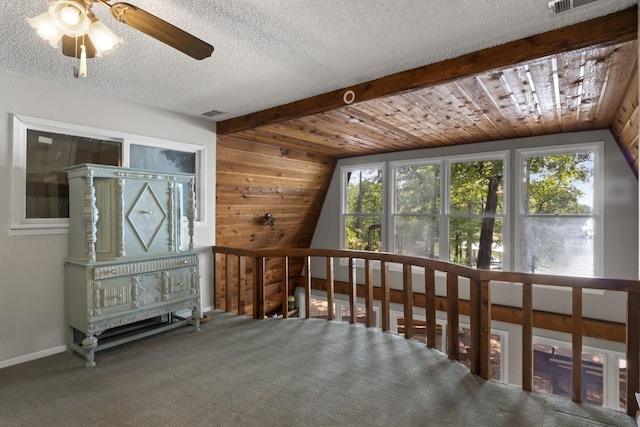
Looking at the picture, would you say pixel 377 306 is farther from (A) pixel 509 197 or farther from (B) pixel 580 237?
(B) pixel 580 237

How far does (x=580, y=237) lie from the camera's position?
4273 mm

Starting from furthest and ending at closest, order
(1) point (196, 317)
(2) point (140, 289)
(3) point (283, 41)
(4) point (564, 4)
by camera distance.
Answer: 1. (1) point (196, 317)
2. (2) point (140, 289)
3. (3) point (283, 41)
4. (4) point (564, 4)

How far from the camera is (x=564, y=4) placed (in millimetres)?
1812

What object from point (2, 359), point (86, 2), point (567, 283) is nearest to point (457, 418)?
point (567, 283)

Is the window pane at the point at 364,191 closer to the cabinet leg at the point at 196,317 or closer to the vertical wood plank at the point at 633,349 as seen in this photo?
the cabinet leg at the point at 196,317

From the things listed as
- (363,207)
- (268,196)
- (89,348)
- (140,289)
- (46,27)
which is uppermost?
(46,27)

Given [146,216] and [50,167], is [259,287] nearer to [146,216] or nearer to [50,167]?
[146,216]

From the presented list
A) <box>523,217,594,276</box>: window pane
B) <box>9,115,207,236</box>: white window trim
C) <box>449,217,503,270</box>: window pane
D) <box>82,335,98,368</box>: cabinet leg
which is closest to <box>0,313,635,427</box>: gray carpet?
<box>82,335,98,368</box>: cabinet leg

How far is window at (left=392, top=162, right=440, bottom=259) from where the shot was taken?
5.37 m

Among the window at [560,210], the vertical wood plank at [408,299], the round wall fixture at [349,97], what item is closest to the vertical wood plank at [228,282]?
the vertical wood plank at [408,299]

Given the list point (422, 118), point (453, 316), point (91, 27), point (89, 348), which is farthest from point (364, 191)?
point (91, 27)

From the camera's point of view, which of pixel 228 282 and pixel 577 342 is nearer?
pixel 577 342

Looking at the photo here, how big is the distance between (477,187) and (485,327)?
3.05 m

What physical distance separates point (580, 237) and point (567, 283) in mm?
2673
